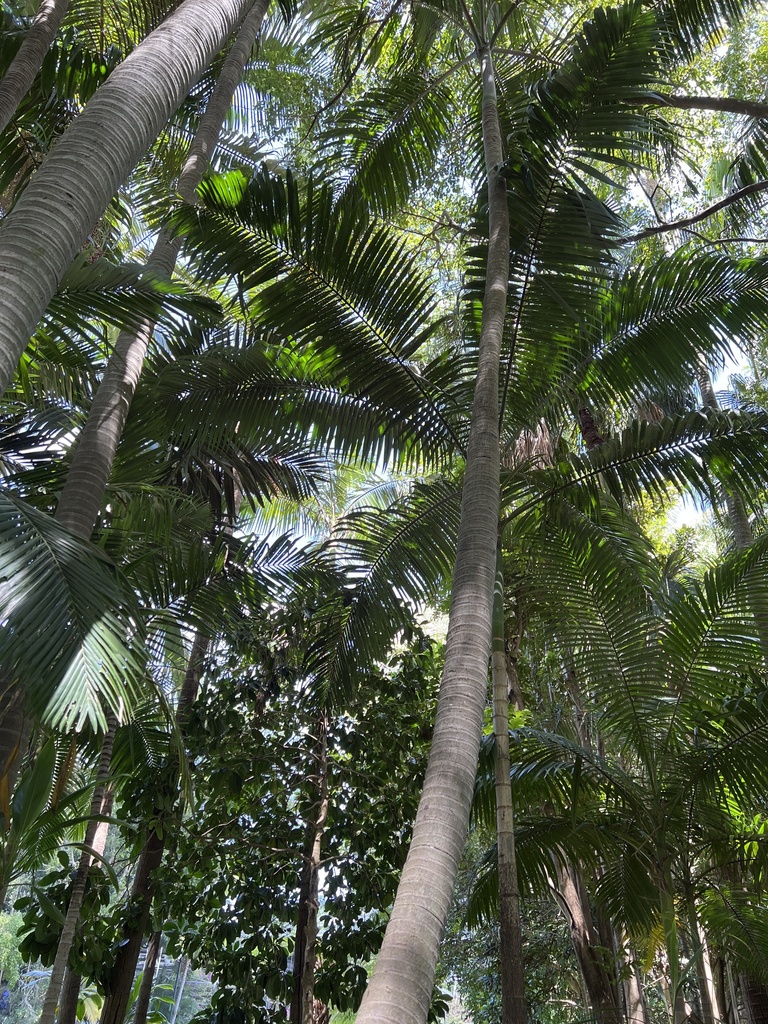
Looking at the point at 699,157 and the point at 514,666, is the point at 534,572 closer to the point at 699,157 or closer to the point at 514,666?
the point at 514,666

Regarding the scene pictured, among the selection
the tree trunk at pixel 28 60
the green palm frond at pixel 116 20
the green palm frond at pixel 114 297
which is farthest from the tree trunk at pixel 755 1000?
the green palm frond at pixel 116 20

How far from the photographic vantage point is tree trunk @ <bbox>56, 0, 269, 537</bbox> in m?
3.55

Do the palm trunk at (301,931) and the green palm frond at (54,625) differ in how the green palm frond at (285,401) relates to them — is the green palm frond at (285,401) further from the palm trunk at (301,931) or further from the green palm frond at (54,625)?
the green palm frond at (54,625)

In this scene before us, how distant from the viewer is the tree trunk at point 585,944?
643cm

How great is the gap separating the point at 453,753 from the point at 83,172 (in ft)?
7.55

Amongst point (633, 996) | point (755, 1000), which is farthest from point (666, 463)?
point (633, 996)

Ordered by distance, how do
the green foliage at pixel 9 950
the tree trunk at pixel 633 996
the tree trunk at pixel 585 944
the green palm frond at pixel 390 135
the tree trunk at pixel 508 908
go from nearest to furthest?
the tree trunk at pixel 508 908 < the tree trunk at pixel 585 944 < the tree trunk at pixel 633 996 < the green palm frond at pixel 390 135 < the green foliage at pixel 9 950

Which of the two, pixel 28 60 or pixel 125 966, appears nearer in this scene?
pixel 28 60

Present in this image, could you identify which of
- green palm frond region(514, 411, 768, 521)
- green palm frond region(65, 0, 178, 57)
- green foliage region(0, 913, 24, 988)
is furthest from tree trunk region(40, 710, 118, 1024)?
green foliage region(0, 913, 24, 988)

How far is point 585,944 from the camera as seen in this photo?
656 centimetres

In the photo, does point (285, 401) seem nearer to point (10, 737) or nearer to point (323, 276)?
point (323, 276)

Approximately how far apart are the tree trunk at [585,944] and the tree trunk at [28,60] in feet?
21.0

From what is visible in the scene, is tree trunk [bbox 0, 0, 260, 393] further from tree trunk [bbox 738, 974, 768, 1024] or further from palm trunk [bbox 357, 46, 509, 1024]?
tree trunk [bbox 738, 974, 768, 1024]

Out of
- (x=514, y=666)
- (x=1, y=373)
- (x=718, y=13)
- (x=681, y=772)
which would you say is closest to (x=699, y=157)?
(x=718, y=13)
